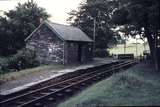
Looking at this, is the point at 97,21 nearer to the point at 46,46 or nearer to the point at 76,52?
the point at 76,52

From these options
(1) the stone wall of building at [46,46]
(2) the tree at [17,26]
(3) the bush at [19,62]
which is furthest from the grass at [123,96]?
(2) the tree at [17,26]

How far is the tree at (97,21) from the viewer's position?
51531 mm

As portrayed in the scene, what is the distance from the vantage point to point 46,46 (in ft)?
110

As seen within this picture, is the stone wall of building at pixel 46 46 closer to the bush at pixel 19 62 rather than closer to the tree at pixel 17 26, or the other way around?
the bush at pixel 19 62

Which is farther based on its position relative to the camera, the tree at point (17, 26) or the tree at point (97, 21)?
the tree at point (97, 21)

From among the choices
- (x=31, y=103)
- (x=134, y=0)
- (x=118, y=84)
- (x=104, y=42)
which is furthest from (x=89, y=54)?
(x=31, y=103)

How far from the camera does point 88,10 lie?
5303 centimetres

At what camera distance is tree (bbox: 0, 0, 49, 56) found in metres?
41.0

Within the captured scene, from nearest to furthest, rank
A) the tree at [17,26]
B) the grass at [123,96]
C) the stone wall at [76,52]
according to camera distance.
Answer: the grass at [123,96], the stone wall at [76,52], the tree at [17,26]

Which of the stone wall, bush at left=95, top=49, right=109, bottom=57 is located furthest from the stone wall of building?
bush at left=95, top=49, right=109, bottom=57

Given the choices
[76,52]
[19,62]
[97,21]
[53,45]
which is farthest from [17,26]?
[97,21]

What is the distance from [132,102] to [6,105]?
5638mm

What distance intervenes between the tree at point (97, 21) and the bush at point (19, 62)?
2300cm

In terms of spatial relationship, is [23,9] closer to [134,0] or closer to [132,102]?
[134,0]
